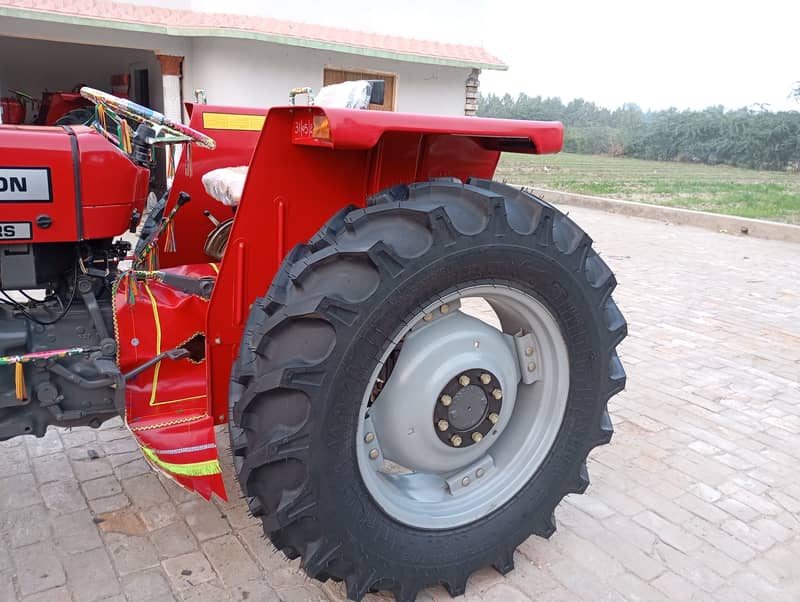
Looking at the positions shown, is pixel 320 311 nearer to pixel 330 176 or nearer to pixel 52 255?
pixel 330 176

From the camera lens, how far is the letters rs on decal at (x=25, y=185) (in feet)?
6.04

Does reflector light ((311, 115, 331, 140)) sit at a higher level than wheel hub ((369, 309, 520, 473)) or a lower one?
higher

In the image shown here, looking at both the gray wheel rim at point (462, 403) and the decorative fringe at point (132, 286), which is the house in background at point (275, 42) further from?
the gray wheel rim at point (462, 403)

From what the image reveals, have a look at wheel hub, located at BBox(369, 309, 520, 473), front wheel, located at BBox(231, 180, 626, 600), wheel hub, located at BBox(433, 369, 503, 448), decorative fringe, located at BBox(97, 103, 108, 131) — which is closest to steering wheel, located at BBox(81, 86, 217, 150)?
decorative fringe, located at BBox(97, 103, 108, 131)

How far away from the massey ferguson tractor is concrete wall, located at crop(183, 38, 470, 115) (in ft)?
25.6

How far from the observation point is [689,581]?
2205 millimetres

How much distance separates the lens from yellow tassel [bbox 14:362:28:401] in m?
1.94

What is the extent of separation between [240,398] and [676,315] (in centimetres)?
448

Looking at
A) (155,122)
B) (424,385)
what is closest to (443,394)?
(424,385)

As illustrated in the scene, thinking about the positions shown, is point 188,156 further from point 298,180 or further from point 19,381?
point 19,381

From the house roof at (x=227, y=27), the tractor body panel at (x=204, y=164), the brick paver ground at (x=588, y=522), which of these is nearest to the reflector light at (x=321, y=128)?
the tractor body panel at (x=204, y=164)

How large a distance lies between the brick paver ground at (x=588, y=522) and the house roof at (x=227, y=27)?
7.05m

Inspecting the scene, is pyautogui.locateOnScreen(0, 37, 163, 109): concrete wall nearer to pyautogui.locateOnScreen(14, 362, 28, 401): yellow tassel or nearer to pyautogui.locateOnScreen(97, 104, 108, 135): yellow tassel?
pyautogui.locateOnScreen(97, 104, 108, 135): yellow tassel

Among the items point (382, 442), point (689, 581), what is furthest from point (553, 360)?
point (689, 581)
